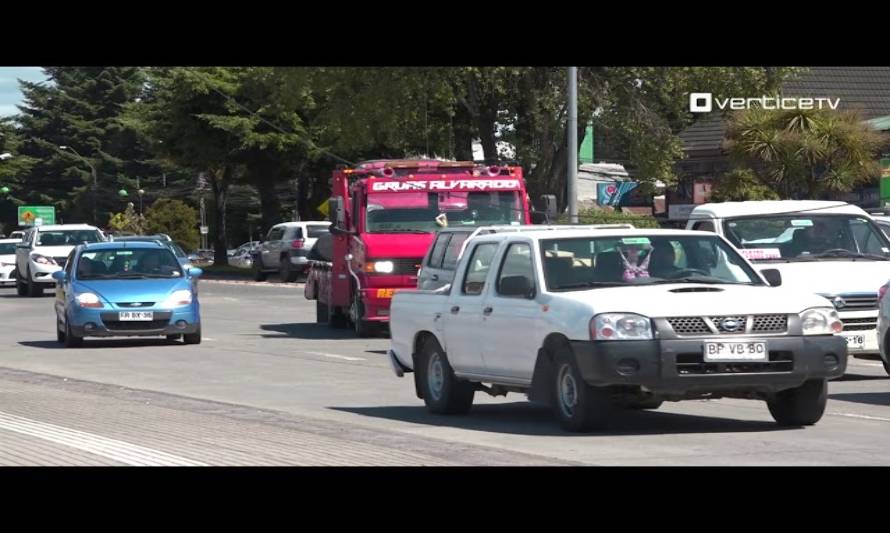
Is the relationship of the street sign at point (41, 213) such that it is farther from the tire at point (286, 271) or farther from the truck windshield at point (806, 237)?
the truck windshield at point (806, 237)

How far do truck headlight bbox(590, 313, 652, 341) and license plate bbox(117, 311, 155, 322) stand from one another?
44.7 ft

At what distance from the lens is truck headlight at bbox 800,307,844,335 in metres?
13.0

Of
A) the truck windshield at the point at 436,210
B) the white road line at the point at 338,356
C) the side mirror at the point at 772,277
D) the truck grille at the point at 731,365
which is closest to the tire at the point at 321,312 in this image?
the truck windshield at the point at 436,210

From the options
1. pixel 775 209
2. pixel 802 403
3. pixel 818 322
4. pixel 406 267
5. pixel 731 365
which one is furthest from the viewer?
pixel 406 267

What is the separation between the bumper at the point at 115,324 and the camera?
82.5 feet

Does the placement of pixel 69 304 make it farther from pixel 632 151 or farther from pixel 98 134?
pixel 98 134

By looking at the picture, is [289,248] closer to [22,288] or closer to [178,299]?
[22,288]

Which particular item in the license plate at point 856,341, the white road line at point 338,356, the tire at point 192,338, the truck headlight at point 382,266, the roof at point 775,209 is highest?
the roof at point 775,209

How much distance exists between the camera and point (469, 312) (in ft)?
47.9

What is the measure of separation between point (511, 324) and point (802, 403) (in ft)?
7.75

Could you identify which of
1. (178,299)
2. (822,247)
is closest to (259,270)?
(178,299)

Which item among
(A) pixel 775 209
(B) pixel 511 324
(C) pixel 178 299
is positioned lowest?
(C) pixel 178 299

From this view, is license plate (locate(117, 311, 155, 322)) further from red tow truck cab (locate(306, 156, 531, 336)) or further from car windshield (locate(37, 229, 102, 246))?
car windshield (locate(37, 229, 102, 246))

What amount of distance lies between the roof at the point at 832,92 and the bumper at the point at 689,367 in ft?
135
